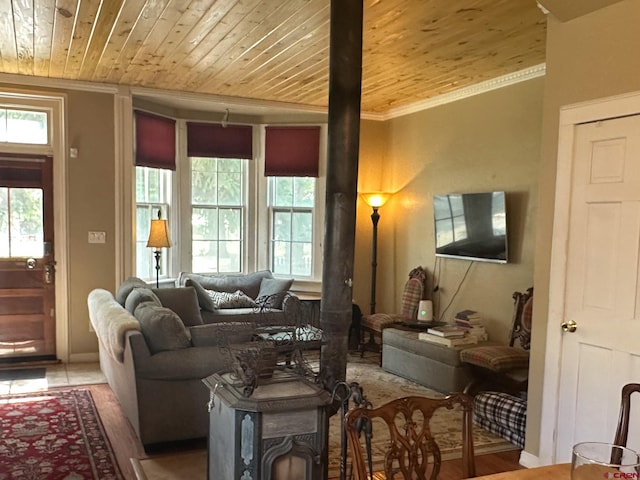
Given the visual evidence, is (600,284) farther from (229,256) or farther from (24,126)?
(24,126)

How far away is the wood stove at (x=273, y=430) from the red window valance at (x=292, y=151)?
4.52m

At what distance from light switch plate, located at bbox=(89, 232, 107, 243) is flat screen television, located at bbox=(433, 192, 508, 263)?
3373mm

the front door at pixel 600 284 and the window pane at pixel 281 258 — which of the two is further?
the window pane at pixel 281 258

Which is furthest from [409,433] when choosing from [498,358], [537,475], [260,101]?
[260,101]

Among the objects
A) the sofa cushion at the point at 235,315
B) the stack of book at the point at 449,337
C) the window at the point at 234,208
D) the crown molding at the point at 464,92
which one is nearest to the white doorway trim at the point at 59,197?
the window at the point at 234,208

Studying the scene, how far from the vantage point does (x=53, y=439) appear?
353 centimetres

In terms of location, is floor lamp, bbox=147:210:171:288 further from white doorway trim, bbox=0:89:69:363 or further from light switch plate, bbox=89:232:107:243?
white doorway trim, bbox=0:89:69:363

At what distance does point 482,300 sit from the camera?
5.14 m

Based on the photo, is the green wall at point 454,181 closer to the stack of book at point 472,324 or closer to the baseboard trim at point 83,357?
the stack of book at point 472,324

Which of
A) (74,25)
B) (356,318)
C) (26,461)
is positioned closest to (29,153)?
(74,25)

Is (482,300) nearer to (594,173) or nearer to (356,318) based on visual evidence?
(356,318)

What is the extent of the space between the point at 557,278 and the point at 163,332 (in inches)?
92.0

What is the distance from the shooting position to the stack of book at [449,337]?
4.69 metres

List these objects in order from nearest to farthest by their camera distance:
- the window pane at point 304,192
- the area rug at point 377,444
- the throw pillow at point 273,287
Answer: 1. the area rug at point 377,444
2. the throw pillow at point 273,287
3. the window pane at point 304,192
